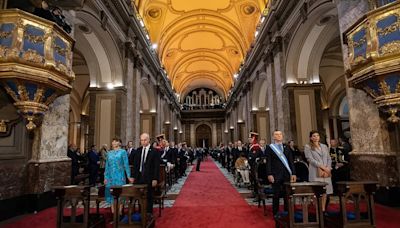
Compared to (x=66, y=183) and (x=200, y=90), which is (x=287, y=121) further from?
(x=200, y=90)

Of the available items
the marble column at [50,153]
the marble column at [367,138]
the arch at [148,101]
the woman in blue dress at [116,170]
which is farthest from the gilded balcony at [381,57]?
the arch at [148,101]

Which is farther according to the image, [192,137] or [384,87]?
[192,137]

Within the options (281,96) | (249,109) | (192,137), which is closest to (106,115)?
(281,96)

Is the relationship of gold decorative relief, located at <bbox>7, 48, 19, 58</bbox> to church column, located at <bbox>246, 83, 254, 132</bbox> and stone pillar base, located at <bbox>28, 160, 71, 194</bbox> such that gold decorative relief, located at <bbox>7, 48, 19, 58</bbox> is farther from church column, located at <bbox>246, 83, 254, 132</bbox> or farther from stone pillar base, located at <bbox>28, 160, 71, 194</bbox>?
church column, located at <bbox>246, 83, 254, 132</bbox>

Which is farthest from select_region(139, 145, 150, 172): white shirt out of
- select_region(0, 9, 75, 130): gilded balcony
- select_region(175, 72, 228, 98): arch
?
select_region(175, 72, 228, 98): arch

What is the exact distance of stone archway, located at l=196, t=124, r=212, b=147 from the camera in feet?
116

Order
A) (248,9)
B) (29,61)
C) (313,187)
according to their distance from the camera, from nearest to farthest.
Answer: (313,187), (29,61), (248,9)

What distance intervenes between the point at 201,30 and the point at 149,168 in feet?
57.2

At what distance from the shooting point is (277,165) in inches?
167

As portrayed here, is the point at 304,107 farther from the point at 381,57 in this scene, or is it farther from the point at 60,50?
the point at 60,50

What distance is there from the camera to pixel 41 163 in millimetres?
5039

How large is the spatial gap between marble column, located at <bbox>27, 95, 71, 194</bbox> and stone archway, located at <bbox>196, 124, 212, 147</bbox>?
29753 millimetres

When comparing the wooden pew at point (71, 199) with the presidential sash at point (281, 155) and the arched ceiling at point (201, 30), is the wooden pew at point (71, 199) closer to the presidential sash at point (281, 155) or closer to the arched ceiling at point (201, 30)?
the presidential sash at point (281, 155)

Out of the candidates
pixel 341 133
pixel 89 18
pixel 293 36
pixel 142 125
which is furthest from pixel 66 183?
pixel 341 133
